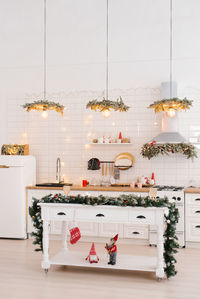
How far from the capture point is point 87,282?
453cm

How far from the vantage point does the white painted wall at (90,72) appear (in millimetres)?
Result: 7023

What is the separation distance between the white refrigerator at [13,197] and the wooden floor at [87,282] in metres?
1.24

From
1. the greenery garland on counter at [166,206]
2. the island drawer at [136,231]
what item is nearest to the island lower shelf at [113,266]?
the greenery garland on counter at [166,206]

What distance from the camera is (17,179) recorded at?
681cm

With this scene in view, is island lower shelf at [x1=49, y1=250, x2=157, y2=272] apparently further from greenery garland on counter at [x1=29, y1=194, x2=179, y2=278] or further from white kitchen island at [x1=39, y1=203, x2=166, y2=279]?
greenery garland on counter at [x1=29, y1=194, x2=179, y2=278]

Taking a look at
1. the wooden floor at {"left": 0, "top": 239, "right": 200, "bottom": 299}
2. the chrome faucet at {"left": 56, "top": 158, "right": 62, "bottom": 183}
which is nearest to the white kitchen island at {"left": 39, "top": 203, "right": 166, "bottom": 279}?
the wooden floor at {"left": 0, "top": 239, "right": 200, "bottom": 299}

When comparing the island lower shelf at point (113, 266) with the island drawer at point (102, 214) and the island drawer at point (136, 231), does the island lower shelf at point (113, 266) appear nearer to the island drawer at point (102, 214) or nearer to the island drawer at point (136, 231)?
the island drawer at point (102, 214)

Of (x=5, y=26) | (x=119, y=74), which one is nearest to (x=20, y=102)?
(x=5, y=26)

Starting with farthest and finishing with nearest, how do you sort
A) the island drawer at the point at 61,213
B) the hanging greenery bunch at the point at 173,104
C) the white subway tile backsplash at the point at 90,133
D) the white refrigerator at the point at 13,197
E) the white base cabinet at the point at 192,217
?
the white subway tile backsplash at the point at 90,133, the white refrigerator at the point at 13,197, the white base cabinet at the point at 192,217, the hanging greenery bunch at the point at 173,104, the island drawer at the point at 61,213

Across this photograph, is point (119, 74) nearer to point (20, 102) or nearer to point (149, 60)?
point (149, 60)

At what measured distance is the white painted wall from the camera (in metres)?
7.02

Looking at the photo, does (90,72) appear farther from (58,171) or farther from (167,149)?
(167,149)

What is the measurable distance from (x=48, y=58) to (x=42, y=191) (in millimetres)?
2797

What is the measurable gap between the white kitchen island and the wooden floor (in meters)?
0.15
